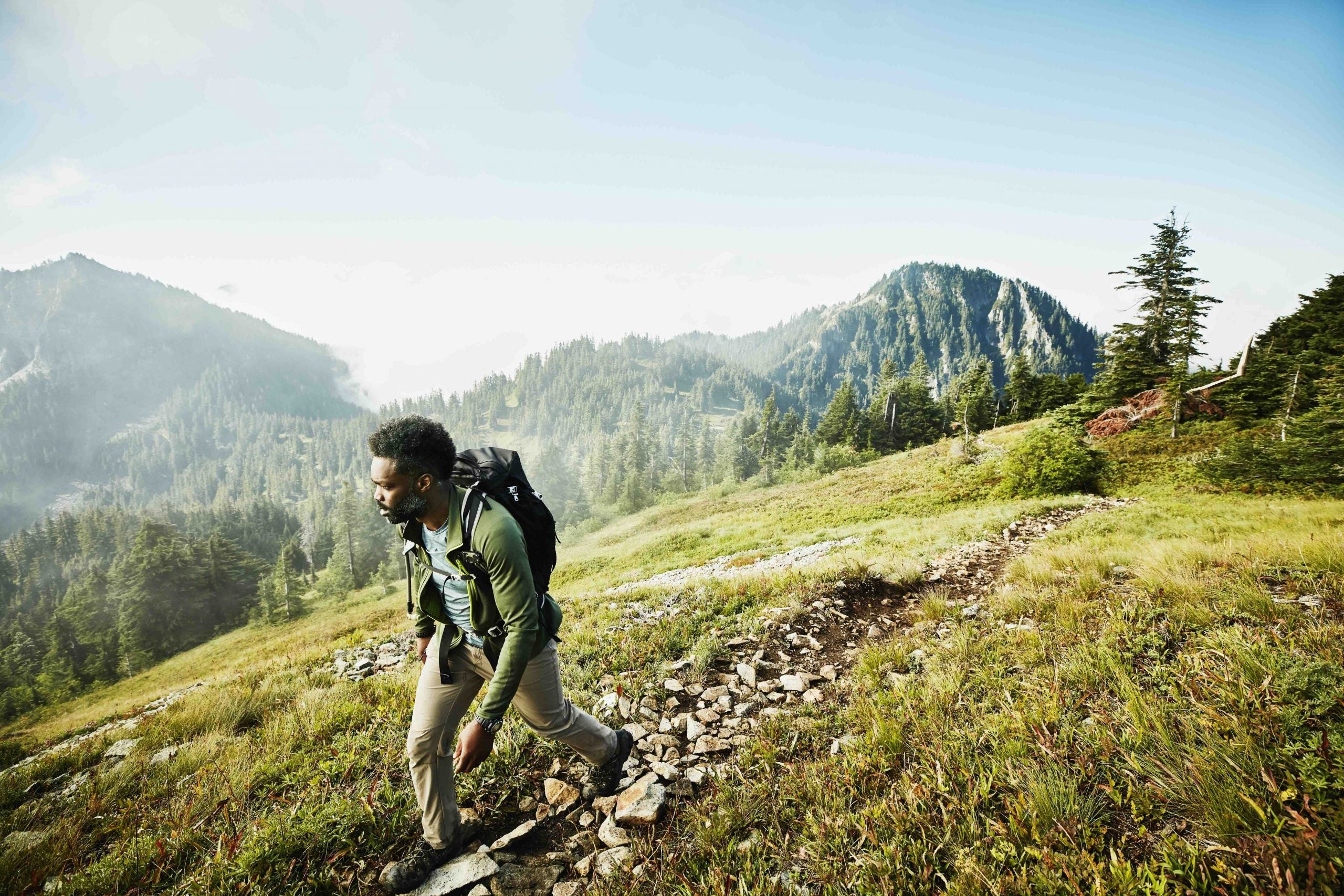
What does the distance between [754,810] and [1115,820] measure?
212 cm

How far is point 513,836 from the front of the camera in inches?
142

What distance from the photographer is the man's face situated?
10.1 ft

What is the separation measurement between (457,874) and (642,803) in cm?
132

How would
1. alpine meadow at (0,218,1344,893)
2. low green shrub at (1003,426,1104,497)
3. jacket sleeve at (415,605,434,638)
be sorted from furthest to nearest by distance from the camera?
low green shrub at (1003,426,1104,497)
jacket sleeve at (415,605,434,638)
alpine meadow at (0,218,1344,893)

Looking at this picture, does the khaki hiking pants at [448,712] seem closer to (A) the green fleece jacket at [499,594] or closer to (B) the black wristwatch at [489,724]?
(A) the green fleece jacket at [499,594]

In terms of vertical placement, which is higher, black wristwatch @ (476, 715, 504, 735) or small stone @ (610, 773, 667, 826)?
black wristwatch @ (476, 715, 504, 735)

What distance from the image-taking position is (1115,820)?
2762 millimetres

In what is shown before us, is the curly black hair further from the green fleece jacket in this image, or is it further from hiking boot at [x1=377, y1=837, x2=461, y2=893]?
hiking boot at [x1=377, y1=837, x2=461, y2=893]

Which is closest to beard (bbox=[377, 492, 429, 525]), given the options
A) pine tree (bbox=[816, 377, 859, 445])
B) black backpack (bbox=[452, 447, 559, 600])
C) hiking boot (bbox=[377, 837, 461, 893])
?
black backpack (bbox=[452, 447, 559, 600])

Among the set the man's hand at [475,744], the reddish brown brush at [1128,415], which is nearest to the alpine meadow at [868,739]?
the man's hand at [475,744]

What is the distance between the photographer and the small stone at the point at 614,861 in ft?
10.4

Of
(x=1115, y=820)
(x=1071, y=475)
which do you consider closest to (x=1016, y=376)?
(x=1071, y=475)

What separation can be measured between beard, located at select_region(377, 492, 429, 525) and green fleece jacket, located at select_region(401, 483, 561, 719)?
167 mm

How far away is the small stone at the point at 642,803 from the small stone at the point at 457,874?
92cm
